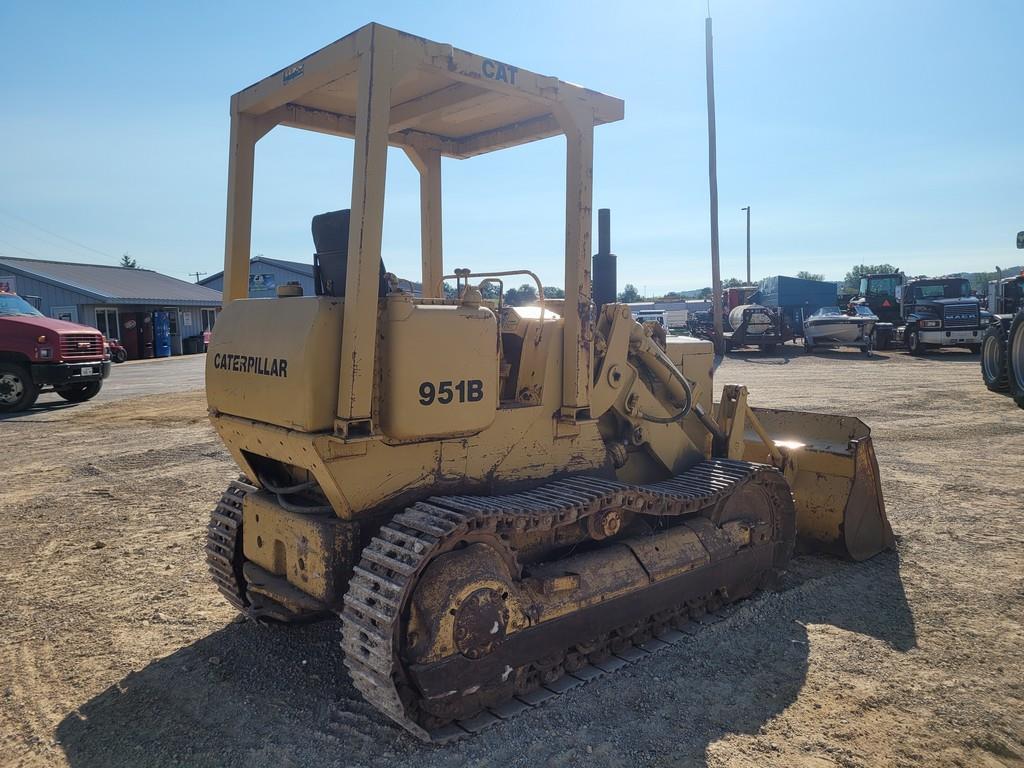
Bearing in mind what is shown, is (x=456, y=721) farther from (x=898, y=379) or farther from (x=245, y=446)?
(x=898, y=379)

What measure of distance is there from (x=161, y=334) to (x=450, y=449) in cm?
3278

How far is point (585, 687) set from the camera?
3818 millimetres

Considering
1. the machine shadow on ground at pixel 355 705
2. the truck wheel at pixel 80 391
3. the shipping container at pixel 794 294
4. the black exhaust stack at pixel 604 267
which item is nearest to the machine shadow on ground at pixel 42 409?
the truck wheel at pixel 80 391

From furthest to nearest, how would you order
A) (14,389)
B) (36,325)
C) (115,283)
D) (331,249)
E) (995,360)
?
(115,283) < (36,325) < (995,360) < (14,389) < (331,249)

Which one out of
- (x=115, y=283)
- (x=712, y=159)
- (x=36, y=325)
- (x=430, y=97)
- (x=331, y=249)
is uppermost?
(x=712, y=159)

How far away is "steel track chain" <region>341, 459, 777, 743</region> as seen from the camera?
3.18 meters

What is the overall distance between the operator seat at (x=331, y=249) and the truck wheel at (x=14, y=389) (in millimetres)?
13579

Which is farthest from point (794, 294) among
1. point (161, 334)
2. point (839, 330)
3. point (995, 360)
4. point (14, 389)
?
point (14, 389)

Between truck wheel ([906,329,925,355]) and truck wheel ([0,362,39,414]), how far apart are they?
2474cm

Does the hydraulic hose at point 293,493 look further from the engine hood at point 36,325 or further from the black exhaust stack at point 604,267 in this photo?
the engine hood at point 36,325

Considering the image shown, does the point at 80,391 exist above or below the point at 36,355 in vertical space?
below

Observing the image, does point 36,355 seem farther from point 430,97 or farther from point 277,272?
point 277,272

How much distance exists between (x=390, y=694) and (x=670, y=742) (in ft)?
4.20

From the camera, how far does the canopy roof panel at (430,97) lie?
3.45 metres
